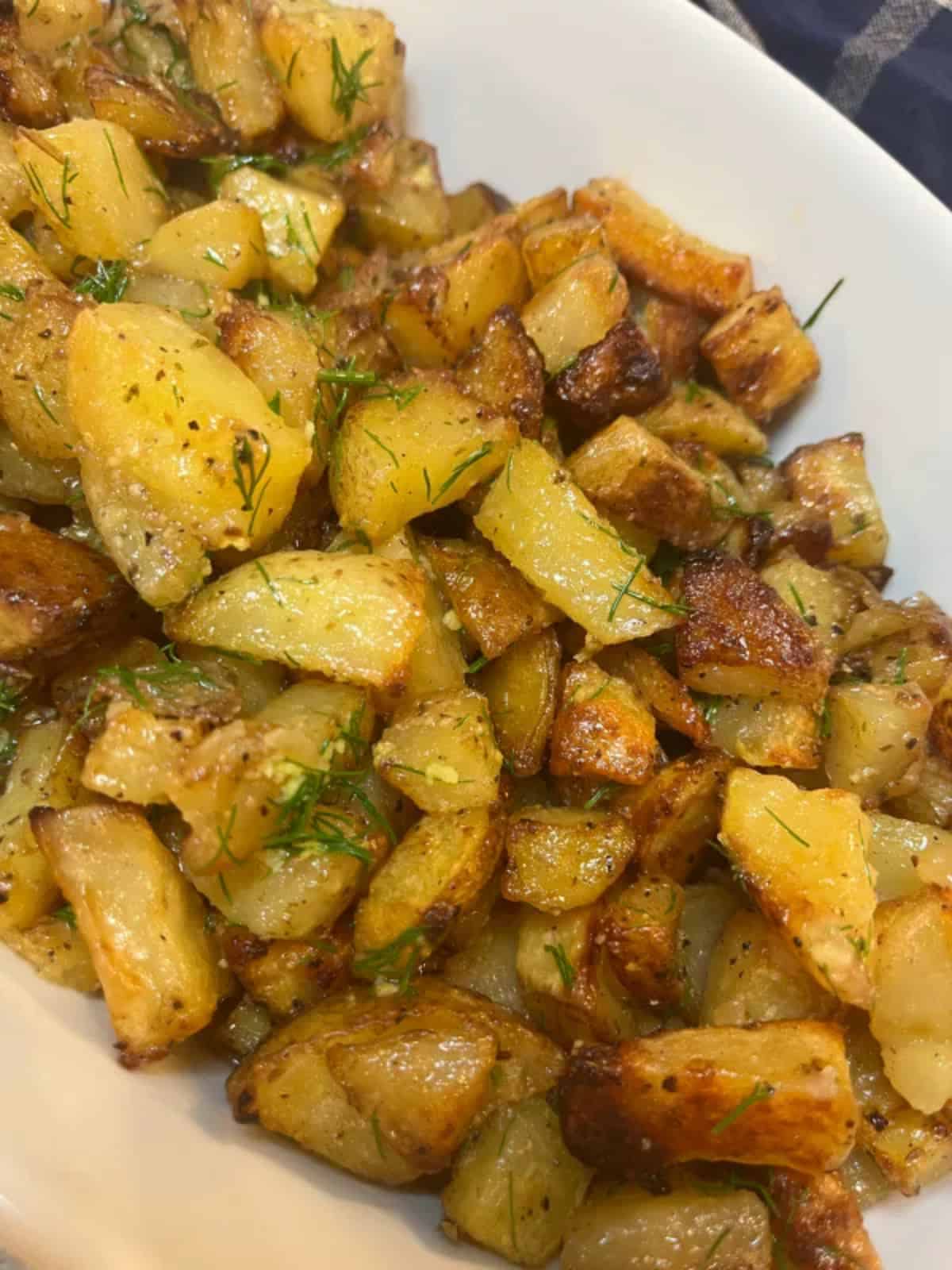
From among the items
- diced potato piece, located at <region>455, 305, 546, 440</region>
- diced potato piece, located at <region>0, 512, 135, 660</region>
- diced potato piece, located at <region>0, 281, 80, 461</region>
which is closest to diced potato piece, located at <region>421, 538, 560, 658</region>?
diced potato piece, located at <region>455, 305, 546, 440</region>

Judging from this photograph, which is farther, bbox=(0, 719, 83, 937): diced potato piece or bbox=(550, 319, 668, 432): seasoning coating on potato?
bbox=(550, 319, 668, 432): seasoning coating on potato

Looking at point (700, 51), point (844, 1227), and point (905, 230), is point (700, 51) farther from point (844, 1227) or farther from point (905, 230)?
point (844, 1227)

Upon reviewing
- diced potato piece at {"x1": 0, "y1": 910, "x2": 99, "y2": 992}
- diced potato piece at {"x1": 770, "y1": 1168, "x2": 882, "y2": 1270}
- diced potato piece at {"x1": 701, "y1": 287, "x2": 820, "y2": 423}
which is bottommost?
diced potato piece at {"x1": 0, "y1": 910, "x2": 99, "y2": 992}

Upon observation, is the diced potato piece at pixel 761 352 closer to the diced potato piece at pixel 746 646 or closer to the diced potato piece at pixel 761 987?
the diced potato piece at pixel 746 646

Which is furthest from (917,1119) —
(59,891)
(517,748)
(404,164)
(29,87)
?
(29,87)

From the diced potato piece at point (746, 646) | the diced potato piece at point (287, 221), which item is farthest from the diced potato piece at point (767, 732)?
the diced potato piece at point (287, 221)

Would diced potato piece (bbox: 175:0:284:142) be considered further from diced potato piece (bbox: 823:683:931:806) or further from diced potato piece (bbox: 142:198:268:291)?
diced potato piece (bbox: 823:683:931:806)

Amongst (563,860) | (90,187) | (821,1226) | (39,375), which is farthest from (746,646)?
(90,187)
